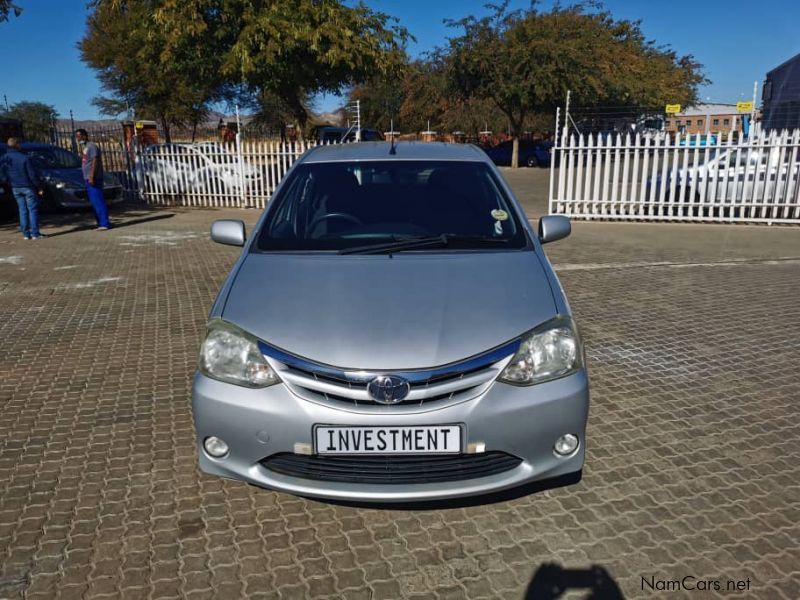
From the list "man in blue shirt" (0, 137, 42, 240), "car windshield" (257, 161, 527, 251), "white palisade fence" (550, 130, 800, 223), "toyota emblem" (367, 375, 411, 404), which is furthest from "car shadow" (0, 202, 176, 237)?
"toyota emblem" (367, 375, 411, 404)

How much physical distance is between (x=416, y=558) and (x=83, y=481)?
187 centimetres

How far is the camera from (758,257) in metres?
9.29

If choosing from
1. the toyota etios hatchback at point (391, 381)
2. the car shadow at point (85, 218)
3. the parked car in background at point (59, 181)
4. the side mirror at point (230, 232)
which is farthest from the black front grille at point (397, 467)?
the parked car in background at point (59, 181)

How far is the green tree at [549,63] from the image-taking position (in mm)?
31391

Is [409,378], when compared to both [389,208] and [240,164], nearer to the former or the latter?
[389,208]

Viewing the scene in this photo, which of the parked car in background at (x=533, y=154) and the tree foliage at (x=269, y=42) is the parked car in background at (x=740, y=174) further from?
the parked car in background at (x=533, y=154)

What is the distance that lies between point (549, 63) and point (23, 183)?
27476 millimetres

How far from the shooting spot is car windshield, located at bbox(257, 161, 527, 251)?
3492 mm

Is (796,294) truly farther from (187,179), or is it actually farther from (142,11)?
(142,11)

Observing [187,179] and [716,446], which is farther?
[187,179]

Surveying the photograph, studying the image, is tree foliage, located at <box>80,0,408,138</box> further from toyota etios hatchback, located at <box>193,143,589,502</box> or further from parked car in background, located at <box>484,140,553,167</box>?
parked car in background, located at <box>484,140,553,167</box>

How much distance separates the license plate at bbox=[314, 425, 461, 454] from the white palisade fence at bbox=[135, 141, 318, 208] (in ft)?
41.0

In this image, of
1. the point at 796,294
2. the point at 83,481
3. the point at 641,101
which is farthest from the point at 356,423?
the point at 641,101

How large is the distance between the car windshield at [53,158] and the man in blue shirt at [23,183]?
373 cm
